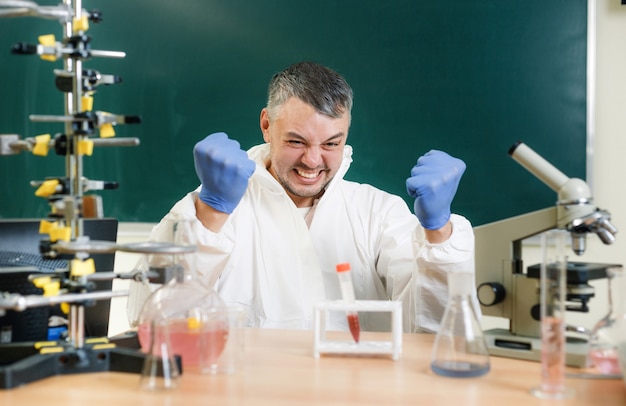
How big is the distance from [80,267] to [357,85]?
170 centimetres

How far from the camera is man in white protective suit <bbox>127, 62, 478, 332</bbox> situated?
79.0 inches

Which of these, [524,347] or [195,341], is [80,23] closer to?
[195,341]

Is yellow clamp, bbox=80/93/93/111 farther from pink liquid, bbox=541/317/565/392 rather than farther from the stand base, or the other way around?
pink liquid, bbox=541/317/565/392

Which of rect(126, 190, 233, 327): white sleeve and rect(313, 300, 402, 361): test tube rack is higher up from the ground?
rect(126, 190, 233, 327): white sleeve

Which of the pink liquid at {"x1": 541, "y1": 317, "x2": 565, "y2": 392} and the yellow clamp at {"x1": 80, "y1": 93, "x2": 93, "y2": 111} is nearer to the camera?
the pink liquid at {"x1": 541, "y1": 317, "x2": 565, "y2": 392}

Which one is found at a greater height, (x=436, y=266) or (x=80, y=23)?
(x=80, y=23)

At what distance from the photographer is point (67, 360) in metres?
1.20

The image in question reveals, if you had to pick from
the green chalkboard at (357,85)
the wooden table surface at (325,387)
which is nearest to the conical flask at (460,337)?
the wooden table surface at (325,387)

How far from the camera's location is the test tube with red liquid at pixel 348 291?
1.34 metres

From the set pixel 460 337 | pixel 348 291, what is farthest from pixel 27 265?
pixel 460 337

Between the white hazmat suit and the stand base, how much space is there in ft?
2.35

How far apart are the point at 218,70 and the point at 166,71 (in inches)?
8.5

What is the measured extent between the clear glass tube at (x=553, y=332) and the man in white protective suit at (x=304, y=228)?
0.78 m

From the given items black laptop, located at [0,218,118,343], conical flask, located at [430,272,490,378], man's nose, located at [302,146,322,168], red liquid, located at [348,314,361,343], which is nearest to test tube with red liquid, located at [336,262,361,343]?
red liquid, located at [348,314,361,343]
